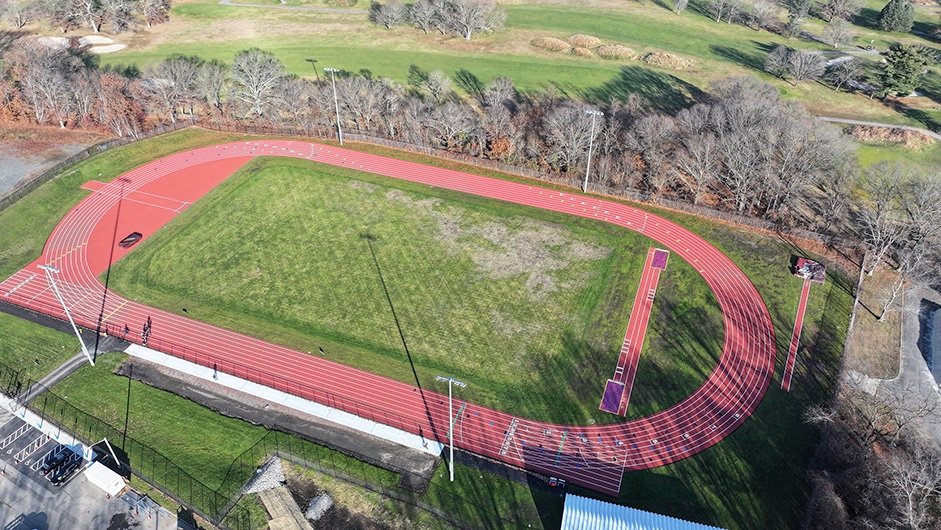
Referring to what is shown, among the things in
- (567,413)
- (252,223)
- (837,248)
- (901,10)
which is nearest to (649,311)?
(567,413)

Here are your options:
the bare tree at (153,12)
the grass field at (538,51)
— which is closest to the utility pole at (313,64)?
the grass field at (538,51)

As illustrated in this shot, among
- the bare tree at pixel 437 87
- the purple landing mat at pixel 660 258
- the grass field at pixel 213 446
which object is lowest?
the grass field at pixel 213 446

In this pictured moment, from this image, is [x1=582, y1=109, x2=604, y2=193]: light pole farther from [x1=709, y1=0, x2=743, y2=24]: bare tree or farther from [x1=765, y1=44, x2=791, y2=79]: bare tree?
[x1=709, y1=0, x2=743, y2=24]: bare tree

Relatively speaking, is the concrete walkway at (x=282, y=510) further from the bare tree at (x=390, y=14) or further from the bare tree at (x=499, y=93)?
the bare tree at (x=390, y=14)

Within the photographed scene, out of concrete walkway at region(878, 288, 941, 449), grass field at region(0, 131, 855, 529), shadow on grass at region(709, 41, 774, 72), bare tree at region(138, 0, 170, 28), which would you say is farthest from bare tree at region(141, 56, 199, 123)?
concrete walkway at region(878, 288, 941, 449)

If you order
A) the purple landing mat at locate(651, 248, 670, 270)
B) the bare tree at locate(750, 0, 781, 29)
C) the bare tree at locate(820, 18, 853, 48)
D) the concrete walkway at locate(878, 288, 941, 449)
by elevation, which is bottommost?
the concrete walkway at locate(878, 288, 941, 449)
